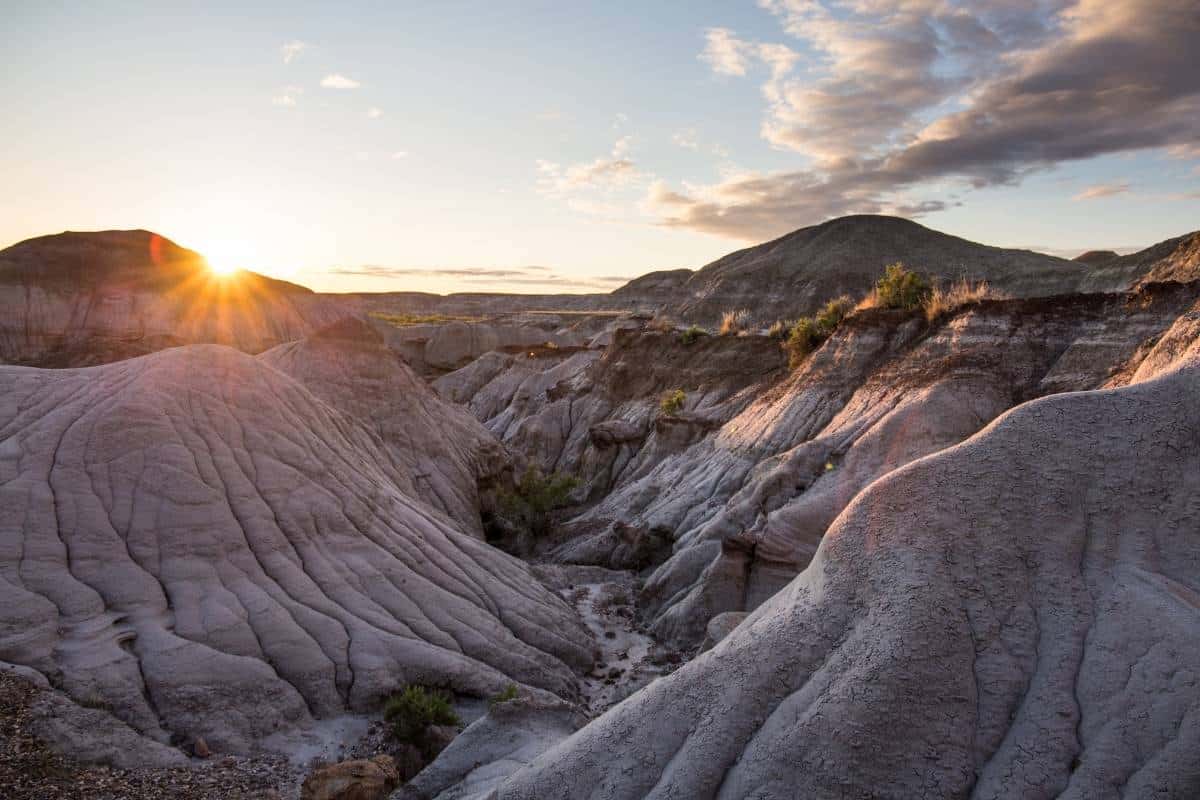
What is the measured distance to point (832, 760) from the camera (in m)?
5.60

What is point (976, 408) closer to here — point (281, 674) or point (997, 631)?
point (997, 631)

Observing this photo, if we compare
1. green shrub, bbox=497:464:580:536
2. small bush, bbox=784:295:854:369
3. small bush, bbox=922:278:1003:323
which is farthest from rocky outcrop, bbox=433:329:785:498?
small bush, bbox=922:278:1003:323

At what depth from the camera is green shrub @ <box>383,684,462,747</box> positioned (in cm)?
1033

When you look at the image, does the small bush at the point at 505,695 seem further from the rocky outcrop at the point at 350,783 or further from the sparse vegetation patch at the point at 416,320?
the sparse vegetation patch at the point at 416,320

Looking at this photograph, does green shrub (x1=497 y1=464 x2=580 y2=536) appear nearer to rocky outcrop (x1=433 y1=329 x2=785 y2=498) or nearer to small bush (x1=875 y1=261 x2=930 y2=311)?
rocky outcrop (x1=433 y1=329 x2=785 y2=498)

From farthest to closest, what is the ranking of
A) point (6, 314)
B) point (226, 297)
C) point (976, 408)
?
point (226, 297), point (6, 314), point (976, 408)

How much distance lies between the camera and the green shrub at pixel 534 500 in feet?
79.6

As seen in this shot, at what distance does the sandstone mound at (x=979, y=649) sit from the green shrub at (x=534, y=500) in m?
17.1

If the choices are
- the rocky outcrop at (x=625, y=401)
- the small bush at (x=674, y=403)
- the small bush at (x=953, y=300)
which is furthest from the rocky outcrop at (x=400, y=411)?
the small bush at (x=953, y=300)

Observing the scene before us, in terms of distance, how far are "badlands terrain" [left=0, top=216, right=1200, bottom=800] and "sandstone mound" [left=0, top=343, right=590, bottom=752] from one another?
0.20 feet

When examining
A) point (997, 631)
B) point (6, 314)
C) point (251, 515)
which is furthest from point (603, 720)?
point (6, 314)

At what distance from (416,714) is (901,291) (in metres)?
17.0

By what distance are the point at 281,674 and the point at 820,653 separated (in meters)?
7.94

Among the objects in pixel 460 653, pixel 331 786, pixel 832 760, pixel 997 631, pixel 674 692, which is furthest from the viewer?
pixel 460 653
